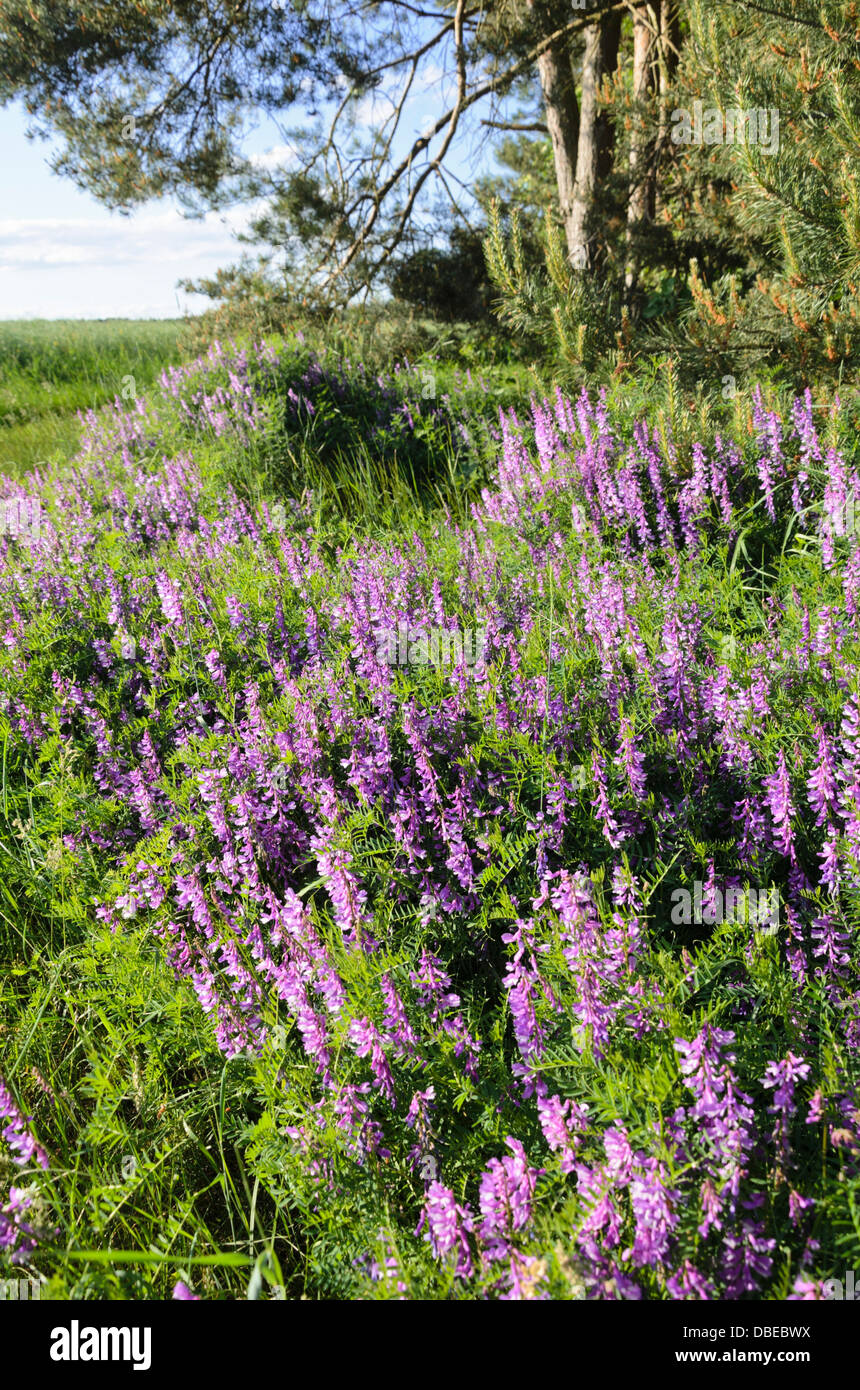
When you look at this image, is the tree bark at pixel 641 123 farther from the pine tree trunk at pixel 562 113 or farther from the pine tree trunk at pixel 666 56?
the pine tree trunk at pixel 562 113

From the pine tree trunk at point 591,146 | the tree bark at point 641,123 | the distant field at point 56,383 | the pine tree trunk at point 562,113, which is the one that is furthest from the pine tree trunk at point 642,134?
the distant field at point 56,383

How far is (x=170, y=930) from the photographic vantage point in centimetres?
279

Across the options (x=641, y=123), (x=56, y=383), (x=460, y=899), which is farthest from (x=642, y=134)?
(x=56, y=383)

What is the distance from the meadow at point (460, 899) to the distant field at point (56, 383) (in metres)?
6.84

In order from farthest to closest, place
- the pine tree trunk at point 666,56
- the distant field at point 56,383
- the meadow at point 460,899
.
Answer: the distant field at point 56,383, the pine tree trunk at point 666,56, the meadow at point 460,899

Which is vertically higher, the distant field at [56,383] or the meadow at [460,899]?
the distant field at [56,383]

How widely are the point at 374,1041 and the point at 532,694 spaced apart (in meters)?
1.36

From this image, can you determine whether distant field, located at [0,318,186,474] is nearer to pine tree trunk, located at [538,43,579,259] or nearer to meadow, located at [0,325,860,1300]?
pine tree trunk, located at [538,43,579,259]

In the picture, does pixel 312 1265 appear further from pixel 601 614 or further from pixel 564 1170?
pixel 601 614

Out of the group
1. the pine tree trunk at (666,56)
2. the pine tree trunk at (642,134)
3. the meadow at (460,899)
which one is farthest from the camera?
the pine tree trunk at (642,134)

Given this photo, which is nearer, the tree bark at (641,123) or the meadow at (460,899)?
the meadow at (460,899)

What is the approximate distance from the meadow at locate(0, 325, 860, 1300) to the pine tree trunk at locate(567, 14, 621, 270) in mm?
3792

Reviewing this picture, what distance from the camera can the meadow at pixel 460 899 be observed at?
70.6 inches

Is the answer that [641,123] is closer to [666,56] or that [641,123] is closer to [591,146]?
[591,146]
